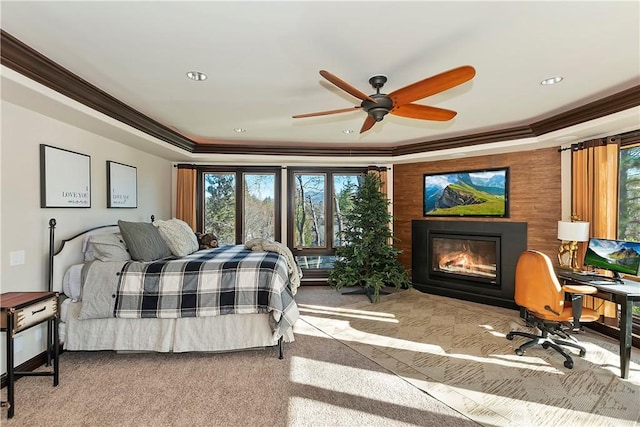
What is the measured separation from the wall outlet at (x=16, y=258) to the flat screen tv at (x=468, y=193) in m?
5.23

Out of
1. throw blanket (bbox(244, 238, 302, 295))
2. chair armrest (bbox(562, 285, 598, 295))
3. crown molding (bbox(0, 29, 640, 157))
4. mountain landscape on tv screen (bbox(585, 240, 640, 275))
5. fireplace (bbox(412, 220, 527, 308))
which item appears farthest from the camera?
fireplace (bbox(412, 220, 527, 308))

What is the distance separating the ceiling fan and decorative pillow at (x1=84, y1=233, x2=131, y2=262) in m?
2.43

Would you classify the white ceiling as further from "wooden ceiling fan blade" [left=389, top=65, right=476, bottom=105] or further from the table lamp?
the table lamp

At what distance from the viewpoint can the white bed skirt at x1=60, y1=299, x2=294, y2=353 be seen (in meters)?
2.83

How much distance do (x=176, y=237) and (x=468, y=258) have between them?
14.4ft

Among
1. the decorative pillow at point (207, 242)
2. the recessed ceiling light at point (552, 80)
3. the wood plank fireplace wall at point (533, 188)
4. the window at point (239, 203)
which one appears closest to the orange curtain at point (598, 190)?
the wood plank fireplace wall at point (533, 188)

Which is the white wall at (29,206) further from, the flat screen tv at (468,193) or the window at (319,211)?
the flat screen tv at (468,193)

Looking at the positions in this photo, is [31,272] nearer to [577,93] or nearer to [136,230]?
[136,230]

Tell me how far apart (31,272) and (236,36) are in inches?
105

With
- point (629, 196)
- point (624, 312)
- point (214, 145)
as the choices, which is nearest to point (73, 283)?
point (214, 145)

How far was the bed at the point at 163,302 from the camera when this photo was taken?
9.23 ft

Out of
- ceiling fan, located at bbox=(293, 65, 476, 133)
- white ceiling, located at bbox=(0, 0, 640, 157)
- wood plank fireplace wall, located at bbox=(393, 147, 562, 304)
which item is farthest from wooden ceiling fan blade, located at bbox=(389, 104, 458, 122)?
wood plank fireplace wall, located at bbox=(393, 147, 562, 304)

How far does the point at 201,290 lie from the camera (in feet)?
9.48

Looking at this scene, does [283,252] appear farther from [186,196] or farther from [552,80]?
[552,80]
